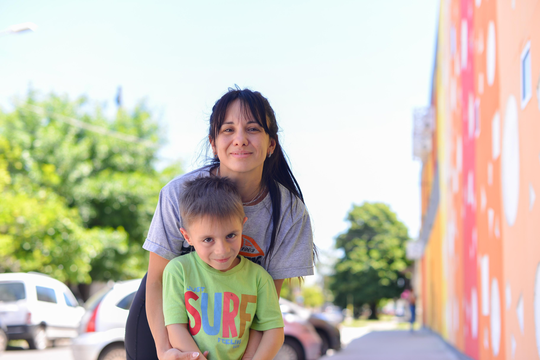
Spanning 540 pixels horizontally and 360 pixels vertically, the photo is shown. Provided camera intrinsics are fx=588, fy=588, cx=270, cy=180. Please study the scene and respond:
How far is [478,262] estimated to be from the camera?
6.72 meters

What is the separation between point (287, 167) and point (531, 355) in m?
2.13

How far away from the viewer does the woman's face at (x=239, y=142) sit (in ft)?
8.10

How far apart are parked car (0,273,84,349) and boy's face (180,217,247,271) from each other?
12.1 metres

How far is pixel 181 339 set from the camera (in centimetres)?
218

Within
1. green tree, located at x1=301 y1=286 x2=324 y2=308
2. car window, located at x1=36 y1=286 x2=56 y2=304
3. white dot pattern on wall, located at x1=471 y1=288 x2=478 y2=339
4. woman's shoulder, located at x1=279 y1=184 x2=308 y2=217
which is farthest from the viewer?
green tree, located at x1=301 y1=286 x2=324 y2=308

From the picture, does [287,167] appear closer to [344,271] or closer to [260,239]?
[260,239]

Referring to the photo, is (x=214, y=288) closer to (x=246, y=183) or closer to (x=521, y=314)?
(x=246, y=183)

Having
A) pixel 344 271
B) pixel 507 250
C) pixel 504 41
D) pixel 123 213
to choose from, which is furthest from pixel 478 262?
pixel 344 271

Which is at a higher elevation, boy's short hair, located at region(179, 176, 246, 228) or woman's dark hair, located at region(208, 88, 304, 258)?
woman's dark hair, located at region(208, 88, 304, 258)

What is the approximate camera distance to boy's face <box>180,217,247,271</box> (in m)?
2.20

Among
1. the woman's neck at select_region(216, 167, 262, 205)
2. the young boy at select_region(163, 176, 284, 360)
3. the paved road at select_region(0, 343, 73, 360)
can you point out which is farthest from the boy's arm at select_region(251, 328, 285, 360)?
the paved road at select_region(0, 343, 73, 360)

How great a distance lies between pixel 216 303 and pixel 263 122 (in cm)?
80

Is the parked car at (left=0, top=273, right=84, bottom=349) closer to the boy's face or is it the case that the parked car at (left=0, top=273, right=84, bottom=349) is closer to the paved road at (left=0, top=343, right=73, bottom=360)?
the paved road at (left=0, top=343, right=73, bottom=360)

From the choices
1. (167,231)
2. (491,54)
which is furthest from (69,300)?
(167,231)
